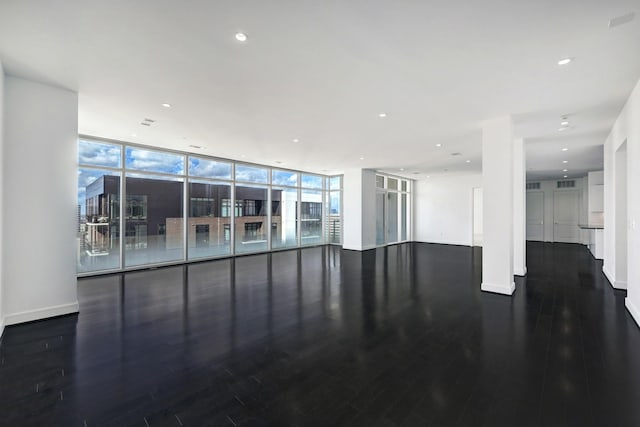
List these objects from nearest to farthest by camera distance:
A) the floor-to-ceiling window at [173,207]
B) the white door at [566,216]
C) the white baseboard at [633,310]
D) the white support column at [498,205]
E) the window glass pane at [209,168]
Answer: the white baseboard at [633,310], the white support column at [498,205], the floor-to-ceiling window at [173,207], the window glass pane at [209,168], the white door at [566,216]

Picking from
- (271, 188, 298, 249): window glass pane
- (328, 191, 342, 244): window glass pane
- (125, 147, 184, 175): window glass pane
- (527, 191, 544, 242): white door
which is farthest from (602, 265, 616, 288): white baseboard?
(125, 147, 184, 175): window glass pane

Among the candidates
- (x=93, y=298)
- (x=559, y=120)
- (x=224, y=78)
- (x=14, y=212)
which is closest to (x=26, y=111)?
(x=14, y=212)

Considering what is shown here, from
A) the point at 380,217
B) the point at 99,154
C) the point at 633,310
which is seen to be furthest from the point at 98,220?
the point at 633,310

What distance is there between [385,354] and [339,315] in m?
1.09

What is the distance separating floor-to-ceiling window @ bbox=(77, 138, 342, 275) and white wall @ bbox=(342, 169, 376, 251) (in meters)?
1.79

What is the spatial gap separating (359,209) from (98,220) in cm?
742

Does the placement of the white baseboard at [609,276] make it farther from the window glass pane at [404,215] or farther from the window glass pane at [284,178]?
the window glass pane at [284,178]

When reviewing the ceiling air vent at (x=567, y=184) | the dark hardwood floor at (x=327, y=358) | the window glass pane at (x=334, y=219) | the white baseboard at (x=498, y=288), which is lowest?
the dark hardwood floor at (x=327, y=358)

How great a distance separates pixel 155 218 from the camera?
7035 millimetres

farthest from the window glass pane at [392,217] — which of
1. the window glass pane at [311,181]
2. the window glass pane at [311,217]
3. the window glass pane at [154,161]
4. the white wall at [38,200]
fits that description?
the white wall at [38,200]

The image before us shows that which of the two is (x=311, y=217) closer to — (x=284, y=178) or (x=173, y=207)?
(x=284, y=178)

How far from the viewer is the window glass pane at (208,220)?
768 cm

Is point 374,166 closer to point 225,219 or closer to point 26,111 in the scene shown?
point 225,219

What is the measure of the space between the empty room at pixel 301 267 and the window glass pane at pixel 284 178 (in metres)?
2.88
